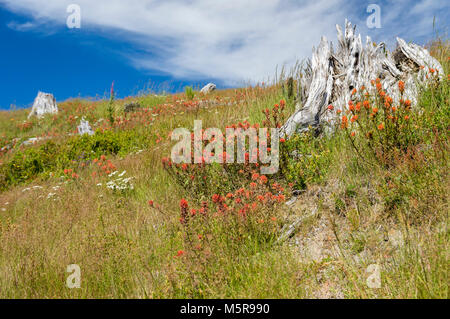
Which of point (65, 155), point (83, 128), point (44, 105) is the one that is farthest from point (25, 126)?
point (65, 155)

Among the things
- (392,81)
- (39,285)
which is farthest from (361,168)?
(39,285)

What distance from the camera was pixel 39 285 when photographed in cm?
309

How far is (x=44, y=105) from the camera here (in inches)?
720

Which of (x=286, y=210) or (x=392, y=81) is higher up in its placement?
(x=392, y=81)

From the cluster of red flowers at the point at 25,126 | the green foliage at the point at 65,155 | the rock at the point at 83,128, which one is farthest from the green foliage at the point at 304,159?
the cluster of red flowers at the point at 25,126

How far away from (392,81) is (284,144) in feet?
10.8

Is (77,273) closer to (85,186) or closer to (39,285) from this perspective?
(39,285)

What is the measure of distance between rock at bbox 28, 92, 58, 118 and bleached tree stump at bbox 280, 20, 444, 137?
54.7 ft

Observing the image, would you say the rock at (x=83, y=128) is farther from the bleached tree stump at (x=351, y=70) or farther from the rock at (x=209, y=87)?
the rock at (x=209, y=87)

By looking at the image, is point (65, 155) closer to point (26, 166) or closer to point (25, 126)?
A: point (26, 166)

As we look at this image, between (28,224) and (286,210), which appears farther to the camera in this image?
(28,224)

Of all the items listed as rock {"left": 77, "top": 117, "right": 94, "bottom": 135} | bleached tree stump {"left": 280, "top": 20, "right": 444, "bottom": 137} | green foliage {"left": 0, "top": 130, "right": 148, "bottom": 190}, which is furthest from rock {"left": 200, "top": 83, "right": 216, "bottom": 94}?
bleached tree stump {"left": 280, "top": 20, "right": 444, "bottom": 137}

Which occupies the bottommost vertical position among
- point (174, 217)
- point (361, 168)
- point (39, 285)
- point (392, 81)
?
point (39, 285)

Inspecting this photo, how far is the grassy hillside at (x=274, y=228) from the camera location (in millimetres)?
2680
